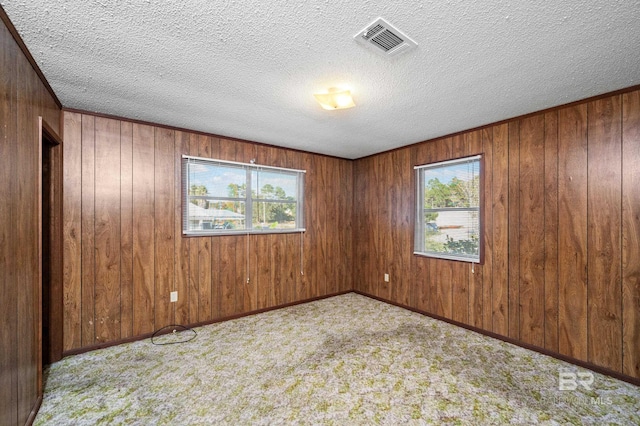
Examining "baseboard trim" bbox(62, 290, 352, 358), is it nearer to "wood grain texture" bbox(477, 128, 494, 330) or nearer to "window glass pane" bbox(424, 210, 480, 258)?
"window glass pane" bbox(424, 210, 480, 258)

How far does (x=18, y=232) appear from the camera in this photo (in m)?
1.61

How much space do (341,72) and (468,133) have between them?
214cm

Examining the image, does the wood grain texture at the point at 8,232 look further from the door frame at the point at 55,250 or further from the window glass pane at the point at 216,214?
the window glass pane at the point at 216,214

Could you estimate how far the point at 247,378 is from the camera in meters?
2.28

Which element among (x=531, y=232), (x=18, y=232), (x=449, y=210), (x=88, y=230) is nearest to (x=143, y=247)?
(x=88, y=230)

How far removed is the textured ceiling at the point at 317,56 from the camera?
1416mm

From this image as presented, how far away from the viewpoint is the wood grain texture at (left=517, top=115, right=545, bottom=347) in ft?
9.04

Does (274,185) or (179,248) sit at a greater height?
(274,185)

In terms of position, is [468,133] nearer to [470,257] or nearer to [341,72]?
[470,257]

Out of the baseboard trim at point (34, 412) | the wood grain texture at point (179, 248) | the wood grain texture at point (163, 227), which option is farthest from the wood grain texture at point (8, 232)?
the wood grain texture at point (179, 248)

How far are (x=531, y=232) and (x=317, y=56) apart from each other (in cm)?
273

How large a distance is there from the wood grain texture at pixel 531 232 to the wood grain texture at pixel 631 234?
1.81ft

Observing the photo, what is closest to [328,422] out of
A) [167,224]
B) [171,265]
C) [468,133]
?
[171,265]

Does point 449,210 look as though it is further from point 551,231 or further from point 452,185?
point 551,231
